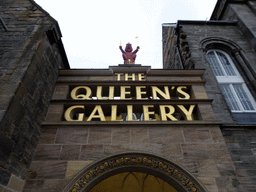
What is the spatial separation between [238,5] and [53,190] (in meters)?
14.3

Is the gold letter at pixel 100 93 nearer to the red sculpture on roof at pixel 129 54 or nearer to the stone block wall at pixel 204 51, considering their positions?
the red sculpture on roof at pixel 129 54

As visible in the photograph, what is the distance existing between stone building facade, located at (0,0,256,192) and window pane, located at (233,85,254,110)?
37 millimetres

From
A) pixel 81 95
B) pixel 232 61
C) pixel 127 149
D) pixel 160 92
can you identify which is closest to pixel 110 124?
pixel 127 149

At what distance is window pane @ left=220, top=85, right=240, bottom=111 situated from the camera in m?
7.27

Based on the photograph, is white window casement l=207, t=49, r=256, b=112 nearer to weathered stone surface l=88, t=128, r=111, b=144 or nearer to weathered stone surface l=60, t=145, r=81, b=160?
weathered stone surface l=88, t=128, r=111, b=144

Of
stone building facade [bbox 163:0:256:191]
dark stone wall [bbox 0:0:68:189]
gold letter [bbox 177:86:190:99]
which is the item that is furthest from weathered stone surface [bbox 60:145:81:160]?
gold letter [bbox 177:86:190:99]

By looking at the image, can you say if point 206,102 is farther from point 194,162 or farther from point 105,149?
point 105,149

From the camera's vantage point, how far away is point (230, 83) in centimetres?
809

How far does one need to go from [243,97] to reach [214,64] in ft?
7.43

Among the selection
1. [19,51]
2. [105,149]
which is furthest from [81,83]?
[105,149]

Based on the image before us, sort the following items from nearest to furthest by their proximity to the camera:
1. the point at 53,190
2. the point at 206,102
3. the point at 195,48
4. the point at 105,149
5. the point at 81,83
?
the point at 53,190, the point at 105,149, the point at 206,102, the point at 81,83, the point at 195,48

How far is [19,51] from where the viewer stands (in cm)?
527

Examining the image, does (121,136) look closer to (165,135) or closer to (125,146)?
(125,146)

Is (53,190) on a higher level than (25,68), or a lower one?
lower
